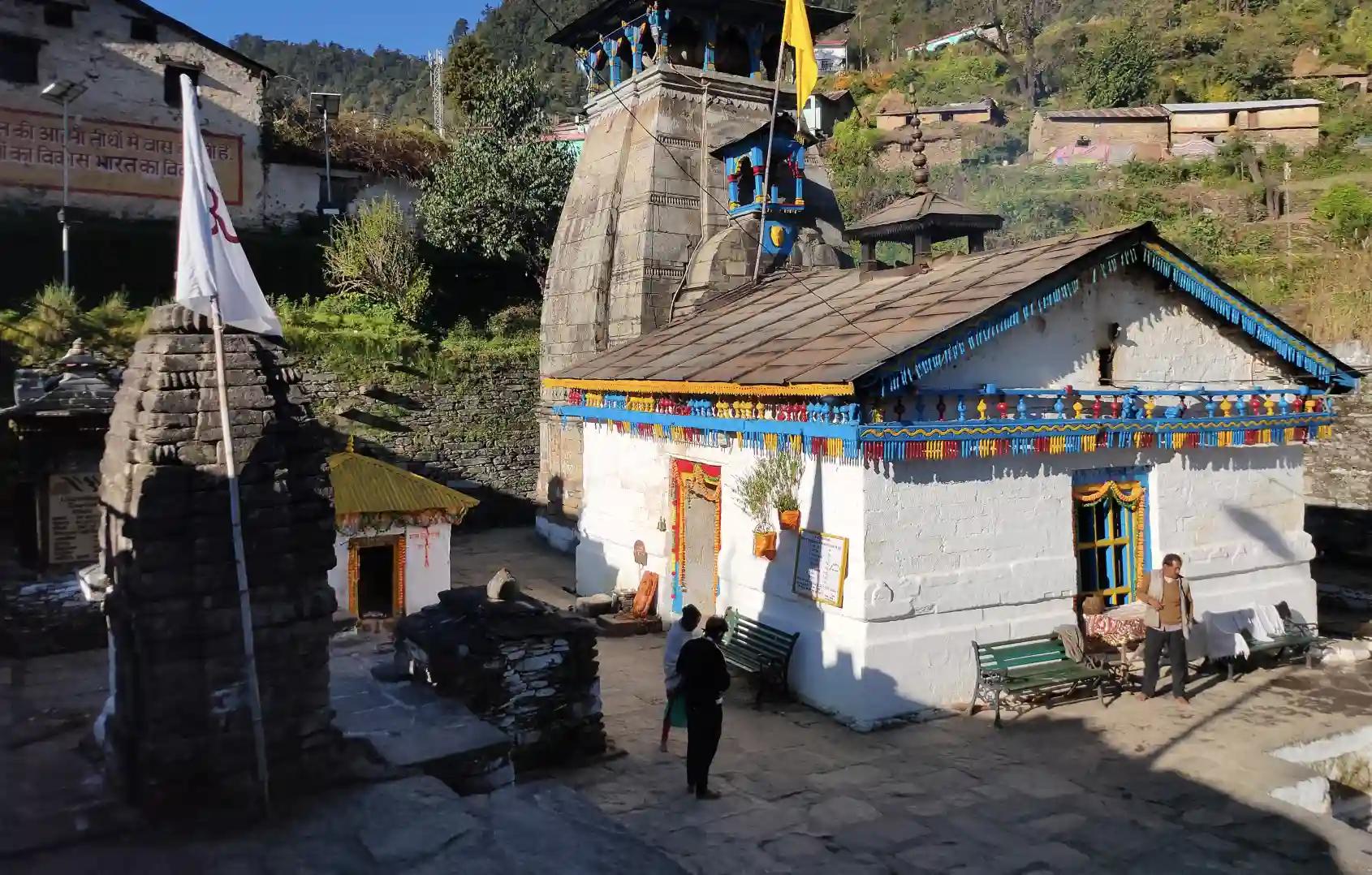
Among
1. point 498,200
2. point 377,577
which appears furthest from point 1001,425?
point 498,200

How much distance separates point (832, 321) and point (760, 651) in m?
4.01

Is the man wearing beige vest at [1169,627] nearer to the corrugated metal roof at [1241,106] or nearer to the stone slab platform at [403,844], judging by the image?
the stone slab platform at [403,844]

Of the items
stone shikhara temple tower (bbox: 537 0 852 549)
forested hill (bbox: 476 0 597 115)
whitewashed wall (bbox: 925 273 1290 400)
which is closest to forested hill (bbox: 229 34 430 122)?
forested hill (bbox: 476 0 597 115)

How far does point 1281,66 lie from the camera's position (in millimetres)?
46375

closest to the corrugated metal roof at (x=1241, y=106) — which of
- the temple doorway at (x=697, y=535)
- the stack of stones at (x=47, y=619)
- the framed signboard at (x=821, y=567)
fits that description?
the temple doorway at (x=697, y=535)

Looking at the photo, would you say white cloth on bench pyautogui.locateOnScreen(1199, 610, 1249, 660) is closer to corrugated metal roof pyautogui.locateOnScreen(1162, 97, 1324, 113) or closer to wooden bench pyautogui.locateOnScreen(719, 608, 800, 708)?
wooden bench pyautogui.locateOnScreen(719, 608, 800, 708)

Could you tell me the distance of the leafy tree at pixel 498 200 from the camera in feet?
84.2

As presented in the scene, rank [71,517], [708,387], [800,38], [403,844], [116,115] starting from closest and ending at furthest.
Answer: [403,844]
[708,387]
[71,517]
[800,38]
[116,115]

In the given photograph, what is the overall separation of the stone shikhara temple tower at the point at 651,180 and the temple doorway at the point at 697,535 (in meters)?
4.25

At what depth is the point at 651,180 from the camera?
653 inches

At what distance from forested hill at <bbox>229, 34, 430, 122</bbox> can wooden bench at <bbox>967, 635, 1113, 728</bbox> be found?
8454 cm

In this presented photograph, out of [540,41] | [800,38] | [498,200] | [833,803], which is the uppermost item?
[540,41]

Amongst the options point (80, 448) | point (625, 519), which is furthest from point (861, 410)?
point (80, 448)

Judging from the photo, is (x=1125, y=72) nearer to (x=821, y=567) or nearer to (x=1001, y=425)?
(x=1001, y=425)
